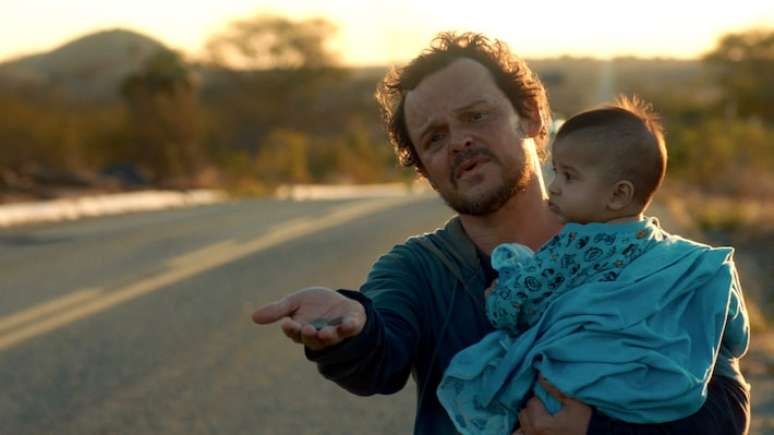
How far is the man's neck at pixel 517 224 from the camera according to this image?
11.4ft

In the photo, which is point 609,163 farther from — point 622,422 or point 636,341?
point 622,422

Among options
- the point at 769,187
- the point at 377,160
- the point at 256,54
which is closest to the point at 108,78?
the point at 256,54

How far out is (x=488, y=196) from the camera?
3434 millimetres

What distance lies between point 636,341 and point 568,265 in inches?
9.1

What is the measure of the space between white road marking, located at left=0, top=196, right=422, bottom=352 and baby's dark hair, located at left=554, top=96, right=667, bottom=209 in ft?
20.7

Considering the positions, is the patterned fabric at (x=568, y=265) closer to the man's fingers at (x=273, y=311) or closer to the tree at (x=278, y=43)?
the man's fingers at (x=273, y=311)

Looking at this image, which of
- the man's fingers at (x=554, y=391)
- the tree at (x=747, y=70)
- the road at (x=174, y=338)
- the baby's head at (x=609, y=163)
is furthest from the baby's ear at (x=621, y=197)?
the tree at (x=747, y=70)

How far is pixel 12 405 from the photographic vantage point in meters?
7.11

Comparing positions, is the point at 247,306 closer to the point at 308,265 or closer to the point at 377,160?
the point at 308,265

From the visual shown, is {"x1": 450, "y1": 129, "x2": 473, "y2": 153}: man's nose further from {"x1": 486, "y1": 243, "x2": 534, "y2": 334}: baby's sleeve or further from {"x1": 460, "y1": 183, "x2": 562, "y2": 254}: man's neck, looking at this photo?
{"x1": 486, "y1": 243, "x2": 534, "y2": 334}: baby's sleeve

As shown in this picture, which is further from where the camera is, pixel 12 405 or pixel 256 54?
pixel 256 54

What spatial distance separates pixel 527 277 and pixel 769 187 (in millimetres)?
22442

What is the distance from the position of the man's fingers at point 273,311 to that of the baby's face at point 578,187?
0.61 meters

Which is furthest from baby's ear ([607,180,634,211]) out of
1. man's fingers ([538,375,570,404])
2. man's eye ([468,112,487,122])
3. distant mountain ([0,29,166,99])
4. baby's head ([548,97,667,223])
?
A: distant mountain ([0,29,166,99])
